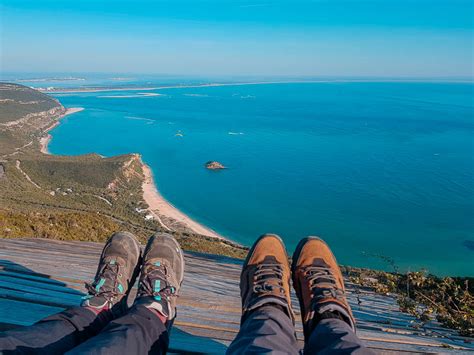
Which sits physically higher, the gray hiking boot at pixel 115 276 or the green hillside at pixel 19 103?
the green hillside at pixel 19 103

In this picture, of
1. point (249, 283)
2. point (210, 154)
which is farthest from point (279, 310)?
point (210, 154)

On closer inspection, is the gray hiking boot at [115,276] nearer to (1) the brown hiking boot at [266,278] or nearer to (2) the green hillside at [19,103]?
(1) the brown hiking boot at [266,278]

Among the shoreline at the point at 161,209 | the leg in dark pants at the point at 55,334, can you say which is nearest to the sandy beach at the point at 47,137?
the shoreline at the point at 161,209

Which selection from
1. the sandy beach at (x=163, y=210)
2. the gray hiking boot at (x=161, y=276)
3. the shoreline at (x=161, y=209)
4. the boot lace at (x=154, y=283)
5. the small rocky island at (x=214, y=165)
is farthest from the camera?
the small rocky island at (x=214, y=165)

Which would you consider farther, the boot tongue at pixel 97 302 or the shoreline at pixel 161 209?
the shoreline at pixel 161 209

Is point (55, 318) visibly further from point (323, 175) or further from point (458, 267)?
point (323, 175)

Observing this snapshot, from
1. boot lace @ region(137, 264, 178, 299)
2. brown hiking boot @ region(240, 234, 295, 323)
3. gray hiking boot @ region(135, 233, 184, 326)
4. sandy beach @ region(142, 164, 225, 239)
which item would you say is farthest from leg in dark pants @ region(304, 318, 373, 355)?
sandy beach @ region(142, 164, 225, 239)

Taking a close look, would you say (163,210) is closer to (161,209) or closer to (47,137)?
(161,209)
